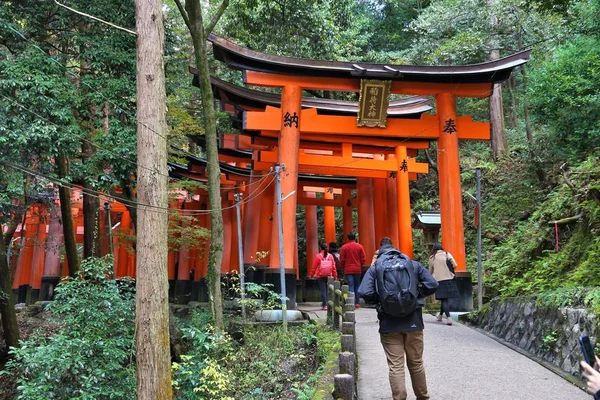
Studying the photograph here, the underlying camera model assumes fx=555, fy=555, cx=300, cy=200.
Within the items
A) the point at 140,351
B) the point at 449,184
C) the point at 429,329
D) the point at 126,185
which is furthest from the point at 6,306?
the point at 449,184

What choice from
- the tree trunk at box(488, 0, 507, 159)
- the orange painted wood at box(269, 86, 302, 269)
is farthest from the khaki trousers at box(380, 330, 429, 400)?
the tree trunk at box(488, 0, 507, 159)

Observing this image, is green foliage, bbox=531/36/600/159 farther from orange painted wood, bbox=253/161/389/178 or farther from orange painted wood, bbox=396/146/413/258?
orange painted wood, bbox=253/161/389/178

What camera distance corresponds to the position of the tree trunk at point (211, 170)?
36.1 feet

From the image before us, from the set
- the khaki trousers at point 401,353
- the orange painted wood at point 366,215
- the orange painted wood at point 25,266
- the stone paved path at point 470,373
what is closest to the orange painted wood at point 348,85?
the orange painted wood at point 366,215

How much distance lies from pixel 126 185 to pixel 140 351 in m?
6.10

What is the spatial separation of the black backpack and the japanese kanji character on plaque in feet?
30.8

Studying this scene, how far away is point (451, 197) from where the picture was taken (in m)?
14.1

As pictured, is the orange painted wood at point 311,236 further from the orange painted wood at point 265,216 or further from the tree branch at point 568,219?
the tree branch at point 568,219

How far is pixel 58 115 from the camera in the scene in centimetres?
1041

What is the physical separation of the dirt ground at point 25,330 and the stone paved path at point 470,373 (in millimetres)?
8572

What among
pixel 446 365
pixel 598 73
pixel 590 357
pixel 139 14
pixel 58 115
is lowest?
pixel 446 365

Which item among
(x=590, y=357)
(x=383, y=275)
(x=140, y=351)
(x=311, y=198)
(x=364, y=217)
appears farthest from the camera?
(x=311, y=198)

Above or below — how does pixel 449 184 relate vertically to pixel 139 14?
below

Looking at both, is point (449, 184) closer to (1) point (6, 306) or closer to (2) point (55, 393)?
(2) point (55, 393)
